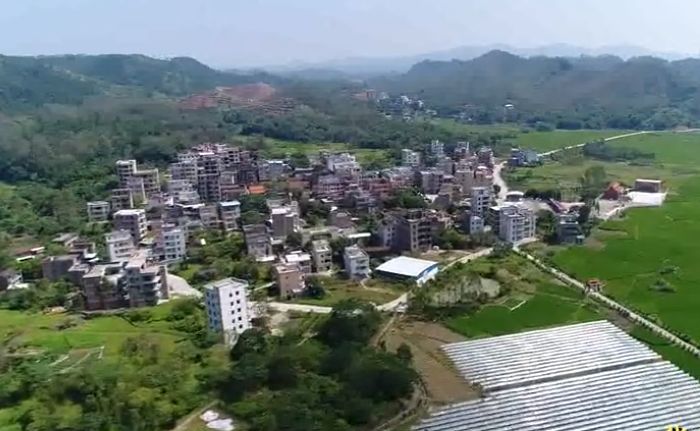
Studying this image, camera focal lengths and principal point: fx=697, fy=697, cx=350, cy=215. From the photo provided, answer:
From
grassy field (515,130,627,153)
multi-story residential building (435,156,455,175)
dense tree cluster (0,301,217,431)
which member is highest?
multi-story residential building (435,156,455,175)

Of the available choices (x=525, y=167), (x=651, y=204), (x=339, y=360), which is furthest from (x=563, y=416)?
(x=525, y=167)

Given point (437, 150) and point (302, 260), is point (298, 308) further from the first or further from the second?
point (437, 150)

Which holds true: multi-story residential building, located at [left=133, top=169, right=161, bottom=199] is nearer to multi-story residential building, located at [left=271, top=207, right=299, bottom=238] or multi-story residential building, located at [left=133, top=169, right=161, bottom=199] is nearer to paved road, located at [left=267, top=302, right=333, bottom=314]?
multi-story residential building, located at [left=271, top=207, right=299, bottom=238]

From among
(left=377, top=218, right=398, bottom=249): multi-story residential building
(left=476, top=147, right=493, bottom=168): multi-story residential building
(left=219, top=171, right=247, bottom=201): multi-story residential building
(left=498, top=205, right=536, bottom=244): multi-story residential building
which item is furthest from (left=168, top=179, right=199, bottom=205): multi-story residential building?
(left=476, top=147, right=493, bottom=168): multi-story residential building

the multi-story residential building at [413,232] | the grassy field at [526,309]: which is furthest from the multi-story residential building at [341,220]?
the grassy field at [526,309]

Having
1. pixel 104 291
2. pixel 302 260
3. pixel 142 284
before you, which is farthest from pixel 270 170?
pixel 104 291

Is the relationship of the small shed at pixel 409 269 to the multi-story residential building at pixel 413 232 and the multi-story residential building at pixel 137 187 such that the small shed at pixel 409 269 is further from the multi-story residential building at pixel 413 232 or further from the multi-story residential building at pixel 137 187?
the multi-story residential building at pixel 137 187
